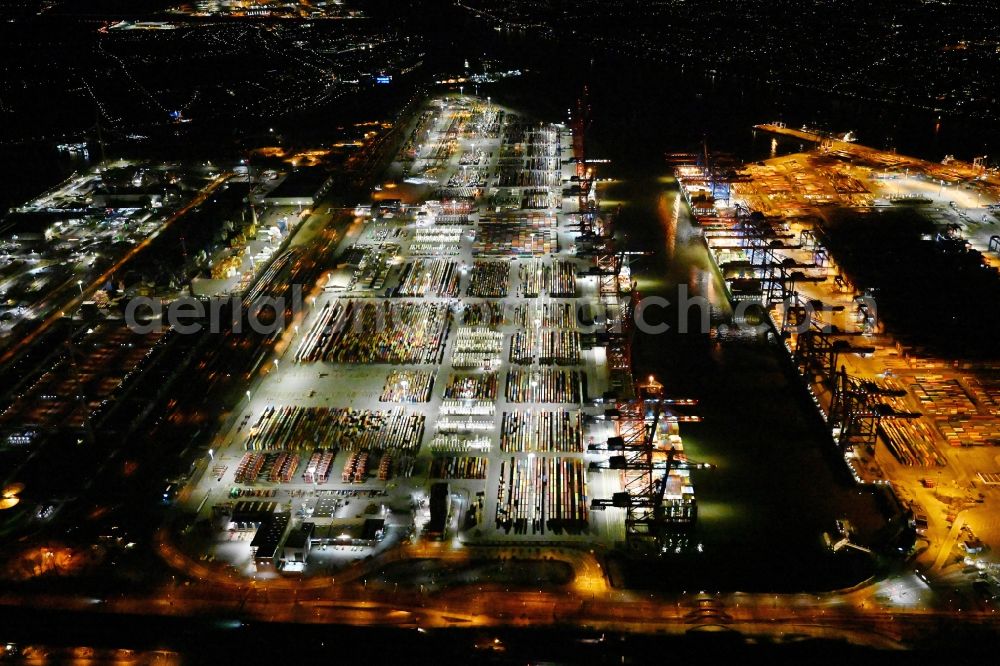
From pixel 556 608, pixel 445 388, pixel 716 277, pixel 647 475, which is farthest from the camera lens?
pixel 716 277

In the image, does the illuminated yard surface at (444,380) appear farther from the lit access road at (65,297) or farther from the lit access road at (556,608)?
the lit access road at (65,297)

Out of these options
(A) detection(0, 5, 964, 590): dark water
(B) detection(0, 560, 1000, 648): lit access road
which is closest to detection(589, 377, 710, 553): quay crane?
(A) detection(0, 5, 964, 590): dark water

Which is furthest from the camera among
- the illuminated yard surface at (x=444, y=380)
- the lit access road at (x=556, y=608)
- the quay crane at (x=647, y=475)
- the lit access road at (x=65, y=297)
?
the lit access road at (x=65, y=297)

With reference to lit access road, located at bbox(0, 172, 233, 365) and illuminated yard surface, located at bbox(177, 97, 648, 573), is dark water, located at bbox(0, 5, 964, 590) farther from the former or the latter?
lit access road, located at bbox(0, 172, 233, 365)

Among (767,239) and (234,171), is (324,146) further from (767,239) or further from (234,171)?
(767,239)

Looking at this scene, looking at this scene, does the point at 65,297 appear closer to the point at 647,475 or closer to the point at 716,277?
the point at 647,475

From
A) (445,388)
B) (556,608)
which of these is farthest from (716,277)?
(556,608)

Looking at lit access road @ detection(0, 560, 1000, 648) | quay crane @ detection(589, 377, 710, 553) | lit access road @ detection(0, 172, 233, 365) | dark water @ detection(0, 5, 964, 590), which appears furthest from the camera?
lit access road @ detection(0, 172, 233, 365)

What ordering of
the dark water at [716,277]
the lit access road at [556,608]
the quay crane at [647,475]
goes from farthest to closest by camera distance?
the quay crane at [647,475], the dark water at [716,277], the lit access road at [556,608]

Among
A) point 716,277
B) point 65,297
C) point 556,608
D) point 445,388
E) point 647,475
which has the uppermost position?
point 716,277

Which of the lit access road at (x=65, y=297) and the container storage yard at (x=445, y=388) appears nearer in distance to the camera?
the container storage yard at (x=445, y=388)

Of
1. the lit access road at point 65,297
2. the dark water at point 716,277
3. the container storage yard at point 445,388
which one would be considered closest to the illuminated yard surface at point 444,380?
the container storage yard at point 445,388
